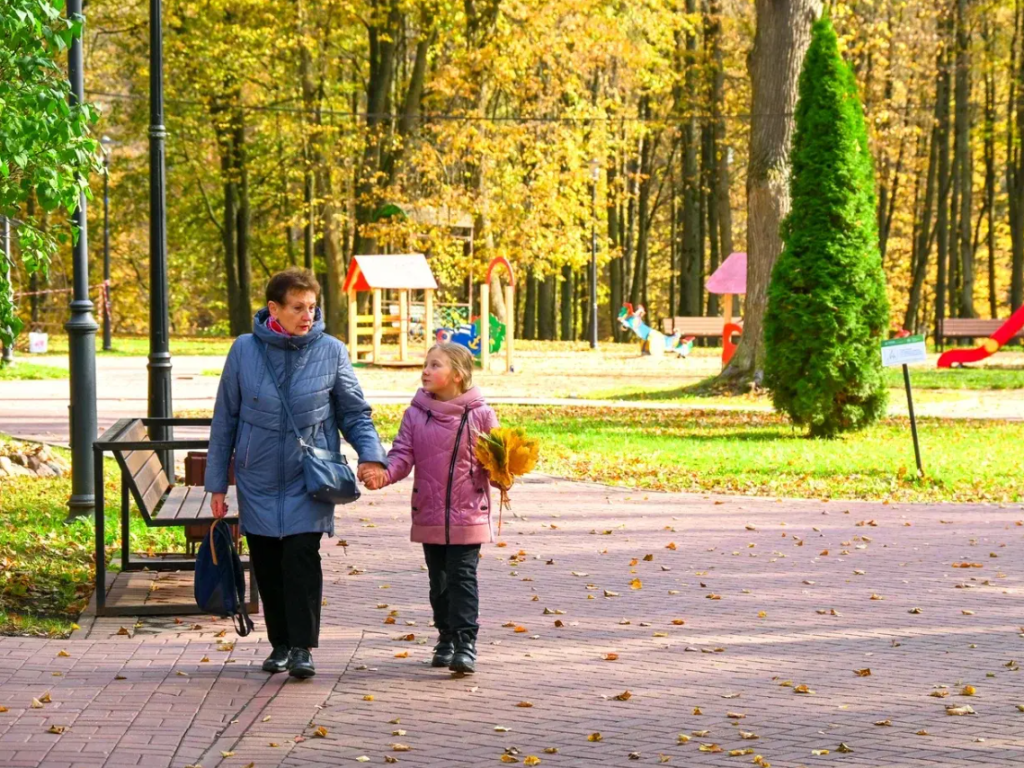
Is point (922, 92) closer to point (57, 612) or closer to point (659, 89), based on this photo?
point (659, 89)

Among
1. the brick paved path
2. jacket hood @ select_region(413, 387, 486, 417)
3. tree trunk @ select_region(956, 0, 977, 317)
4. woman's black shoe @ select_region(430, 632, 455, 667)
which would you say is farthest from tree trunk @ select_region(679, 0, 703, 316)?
woman's black shoe @ select_region(430, 632, 455, 667)

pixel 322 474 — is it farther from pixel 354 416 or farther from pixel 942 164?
pixel 942 164

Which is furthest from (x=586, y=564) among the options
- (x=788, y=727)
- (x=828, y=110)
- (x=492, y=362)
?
(x=492, y=362)

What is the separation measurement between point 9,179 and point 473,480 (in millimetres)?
3768

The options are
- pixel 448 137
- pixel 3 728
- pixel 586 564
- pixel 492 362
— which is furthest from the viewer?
pixel 448 137

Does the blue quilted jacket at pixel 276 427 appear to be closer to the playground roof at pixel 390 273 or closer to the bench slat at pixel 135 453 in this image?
the bench slat at pixel 135 453

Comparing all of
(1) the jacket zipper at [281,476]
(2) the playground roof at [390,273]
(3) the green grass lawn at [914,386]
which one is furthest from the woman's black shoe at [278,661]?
(2) the playground roof at [390,273]

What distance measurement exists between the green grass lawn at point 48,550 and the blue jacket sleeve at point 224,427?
5.15 feet

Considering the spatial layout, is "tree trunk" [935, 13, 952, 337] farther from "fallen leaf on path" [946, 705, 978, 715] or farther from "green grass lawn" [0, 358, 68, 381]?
"fallen leaf on path" [946, 705, 978, 715]

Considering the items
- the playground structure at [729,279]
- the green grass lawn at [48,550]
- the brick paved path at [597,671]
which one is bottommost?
the brick paved path at [597,671]

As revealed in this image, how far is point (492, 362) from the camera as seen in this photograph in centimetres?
3120

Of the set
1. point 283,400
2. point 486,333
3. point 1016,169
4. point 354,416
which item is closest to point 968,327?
point 1016,169

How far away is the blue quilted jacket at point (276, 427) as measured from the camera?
6148 millimetres

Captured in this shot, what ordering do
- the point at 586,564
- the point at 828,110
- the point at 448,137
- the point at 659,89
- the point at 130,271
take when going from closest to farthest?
the point at 586,564
the point at 828,110
the point at 448,137
the point at 659,89
the point at 130,271
